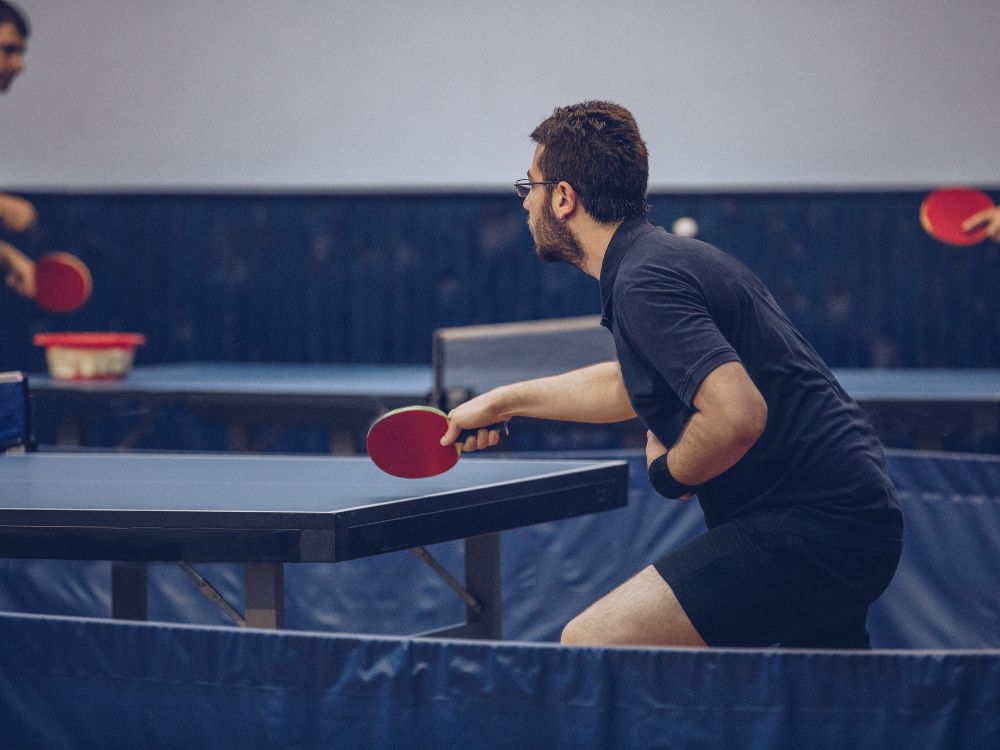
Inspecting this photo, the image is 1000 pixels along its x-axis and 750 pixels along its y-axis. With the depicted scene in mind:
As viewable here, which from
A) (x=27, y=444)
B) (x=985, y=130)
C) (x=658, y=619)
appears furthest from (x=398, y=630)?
(x=985, y=130)

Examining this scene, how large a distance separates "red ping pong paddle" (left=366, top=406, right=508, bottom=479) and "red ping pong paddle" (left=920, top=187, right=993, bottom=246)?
8.56ft

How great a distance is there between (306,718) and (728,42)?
174 inches

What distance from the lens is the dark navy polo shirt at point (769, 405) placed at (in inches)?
71.5

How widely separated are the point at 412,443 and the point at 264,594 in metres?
0.35

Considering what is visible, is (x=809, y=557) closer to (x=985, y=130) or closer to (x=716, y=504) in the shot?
(x=716, y=504)

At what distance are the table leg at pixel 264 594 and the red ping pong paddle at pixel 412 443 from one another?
0.83 ft

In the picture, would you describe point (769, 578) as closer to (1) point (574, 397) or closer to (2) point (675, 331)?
(2) point (675, 331)

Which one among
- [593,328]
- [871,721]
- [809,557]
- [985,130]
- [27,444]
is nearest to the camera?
[871,721]

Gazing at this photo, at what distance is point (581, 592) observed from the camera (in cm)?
332

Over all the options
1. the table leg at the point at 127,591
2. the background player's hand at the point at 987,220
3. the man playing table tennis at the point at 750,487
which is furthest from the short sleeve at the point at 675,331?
the background player's hand at the point at 987,220

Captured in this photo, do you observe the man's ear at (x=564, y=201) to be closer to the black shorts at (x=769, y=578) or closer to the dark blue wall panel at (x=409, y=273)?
the black shorts at (x=769, y=578)

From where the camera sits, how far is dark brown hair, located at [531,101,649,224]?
197cm

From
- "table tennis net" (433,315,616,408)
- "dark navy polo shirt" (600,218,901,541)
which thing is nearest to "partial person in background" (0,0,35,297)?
"table tennis net" (433,315,616,408)

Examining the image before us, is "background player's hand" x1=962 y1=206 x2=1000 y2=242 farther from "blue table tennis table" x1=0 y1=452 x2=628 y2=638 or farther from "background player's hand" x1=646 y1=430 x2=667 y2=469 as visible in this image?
"background player's hand" x1=646 y1=430 x2=667 y2=469
